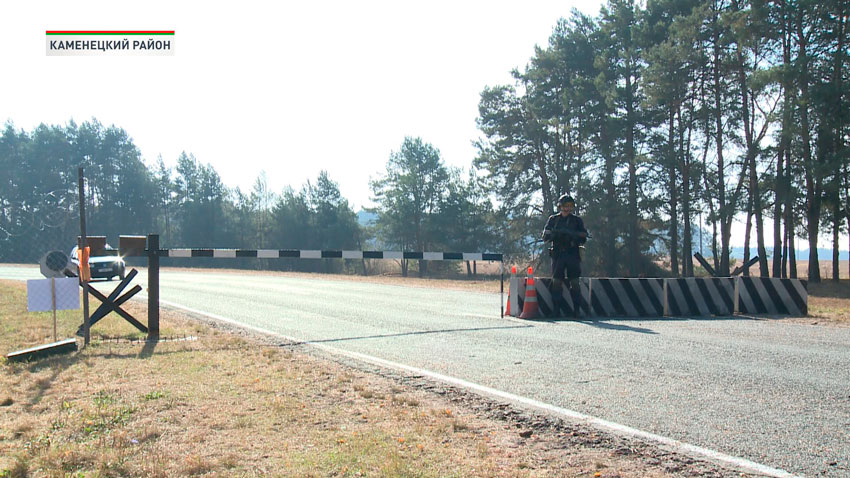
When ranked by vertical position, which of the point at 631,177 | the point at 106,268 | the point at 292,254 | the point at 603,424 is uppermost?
the point at 631,177

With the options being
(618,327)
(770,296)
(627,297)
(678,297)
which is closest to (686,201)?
(770,296)

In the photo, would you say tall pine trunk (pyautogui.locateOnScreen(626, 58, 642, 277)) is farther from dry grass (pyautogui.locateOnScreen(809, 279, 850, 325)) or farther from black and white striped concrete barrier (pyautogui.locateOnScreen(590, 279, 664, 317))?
black and white striped concrete barrier (pyautogui.locateOnScreen(590, 279, 664, 317))

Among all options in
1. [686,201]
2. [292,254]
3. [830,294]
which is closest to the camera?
[292,254]

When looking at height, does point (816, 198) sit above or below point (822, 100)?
below

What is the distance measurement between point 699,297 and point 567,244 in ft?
Answer: 10.1

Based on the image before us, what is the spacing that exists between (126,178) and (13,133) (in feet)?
45.3

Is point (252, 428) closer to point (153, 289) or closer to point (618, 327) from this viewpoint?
point (153, 289)

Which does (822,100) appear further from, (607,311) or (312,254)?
(312,254)

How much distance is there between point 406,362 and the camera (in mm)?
7098

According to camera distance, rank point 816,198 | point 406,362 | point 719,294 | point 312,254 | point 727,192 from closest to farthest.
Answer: point 406,362 → point 312,254 → point 719,294 → point 816,198 → point 727,192

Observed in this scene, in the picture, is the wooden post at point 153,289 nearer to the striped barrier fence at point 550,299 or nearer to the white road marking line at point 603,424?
the white road marking line at point 603,424

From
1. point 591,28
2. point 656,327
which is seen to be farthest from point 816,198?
point 656,327

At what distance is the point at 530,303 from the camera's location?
440 inches

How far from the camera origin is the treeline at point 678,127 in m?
28.0
